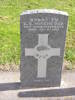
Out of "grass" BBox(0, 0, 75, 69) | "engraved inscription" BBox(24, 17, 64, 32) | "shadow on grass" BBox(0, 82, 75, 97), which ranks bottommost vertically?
"shadow on grass" BBox(0, 82, 75, 97)

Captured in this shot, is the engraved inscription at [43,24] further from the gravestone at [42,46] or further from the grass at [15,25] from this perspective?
the grass at [15,25]

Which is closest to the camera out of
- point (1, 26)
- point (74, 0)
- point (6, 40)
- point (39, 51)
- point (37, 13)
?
point (37, 13)

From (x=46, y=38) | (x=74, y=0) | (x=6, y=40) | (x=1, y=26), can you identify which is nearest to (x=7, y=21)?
(x=1, y=26)

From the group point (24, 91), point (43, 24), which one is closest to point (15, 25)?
point (24, 91)

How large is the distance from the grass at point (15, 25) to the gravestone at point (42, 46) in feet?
3.23

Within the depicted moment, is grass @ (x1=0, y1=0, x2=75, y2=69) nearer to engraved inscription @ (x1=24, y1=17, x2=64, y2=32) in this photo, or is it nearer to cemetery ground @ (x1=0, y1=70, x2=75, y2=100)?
cemetery ground @ (x1=0, y1=70, x2=75, y2=100)

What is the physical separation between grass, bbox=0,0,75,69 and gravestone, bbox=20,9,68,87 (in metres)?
0.98

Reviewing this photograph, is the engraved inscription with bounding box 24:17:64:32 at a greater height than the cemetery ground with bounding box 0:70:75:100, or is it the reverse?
the engraved inscription with bounding box 24:17:64:32

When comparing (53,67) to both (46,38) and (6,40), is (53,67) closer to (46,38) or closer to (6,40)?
(46,38)

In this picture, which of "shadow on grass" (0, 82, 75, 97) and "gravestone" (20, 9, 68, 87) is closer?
"gravestone" (20, 9, 68, 87)

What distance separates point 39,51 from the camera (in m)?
4.89

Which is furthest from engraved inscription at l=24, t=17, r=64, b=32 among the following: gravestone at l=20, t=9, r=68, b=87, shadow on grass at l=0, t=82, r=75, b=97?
shadow on grass at l=0, t=82, r=75, b=97

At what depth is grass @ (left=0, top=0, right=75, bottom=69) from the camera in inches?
247

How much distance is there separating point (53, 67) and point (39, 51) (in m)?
0.39
